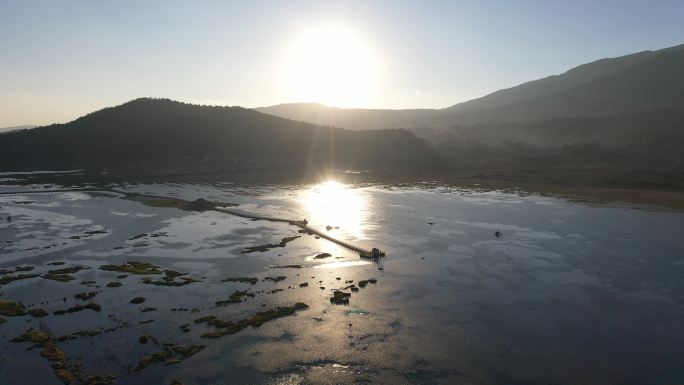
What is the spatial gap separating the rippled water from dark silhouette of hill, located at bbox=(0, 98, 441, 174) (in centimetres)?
6405

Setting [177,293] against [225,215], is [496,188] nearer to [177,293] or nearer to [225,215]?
[225,215]

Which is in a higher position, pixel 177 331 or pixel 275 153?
pixel 275 153

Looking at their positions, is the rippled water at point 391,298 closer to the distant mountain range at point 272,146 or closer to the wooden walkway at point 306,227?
the wooden walkway at point 306,227

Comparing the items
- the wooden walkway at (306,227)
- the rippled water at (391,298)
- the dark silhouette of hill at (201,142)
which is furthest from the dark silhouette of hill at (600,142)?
the wooden walkway at (306,227)

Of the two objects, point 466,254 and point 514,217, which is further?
point 514,217

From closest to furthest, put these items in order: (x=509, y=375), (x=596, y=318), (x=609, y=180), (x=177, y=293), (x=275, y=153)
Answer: (x=509, y=375) → (x=596, y=318) → (x=177, y=293) → (x=609, y=180) → (x=275, y=153)

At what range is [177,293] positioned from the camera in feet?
72.7

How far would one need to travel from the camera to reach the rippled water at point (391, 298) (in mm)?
15531

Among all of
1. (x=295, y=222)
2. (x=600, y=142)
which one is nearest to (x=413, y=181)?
(x=295, y=222)

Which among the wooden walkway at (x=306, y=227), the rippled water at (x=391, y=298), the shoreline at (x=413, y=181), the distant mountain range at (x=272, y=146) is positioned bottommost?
the rippled water at (x=391, y=298)

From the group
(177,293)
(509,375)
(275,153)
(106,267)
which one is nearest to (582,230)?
(509,375)

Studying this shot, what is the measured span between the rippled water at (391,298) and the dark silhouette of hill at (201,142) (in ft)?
210

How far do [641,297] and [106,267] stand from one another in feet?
95.7

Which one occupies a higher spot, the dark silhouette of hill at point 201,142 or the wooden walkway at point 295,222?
the dark silhouette of hill at point 201,142
